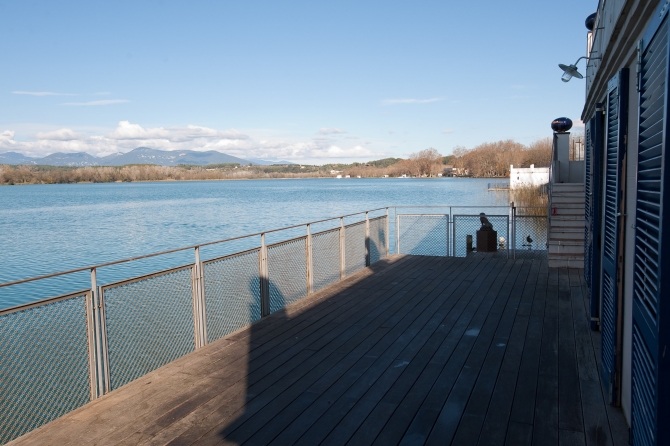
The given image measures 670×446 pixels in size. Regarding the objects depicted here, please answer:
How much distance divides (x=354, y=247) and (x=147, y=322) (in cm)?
499

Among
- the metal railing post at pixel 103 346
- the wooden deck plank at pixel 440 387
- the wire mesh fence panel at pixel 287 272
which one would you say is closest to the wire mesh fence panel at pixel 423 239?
the wire mesh fence panel at pixel 287 272

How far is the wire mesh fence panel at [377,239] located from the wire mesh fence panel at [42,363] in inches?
262

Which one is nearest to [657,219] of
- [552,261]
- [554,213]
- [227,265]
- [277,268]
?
[227,265]

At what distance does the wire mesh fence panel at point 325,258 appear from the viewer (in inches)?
315

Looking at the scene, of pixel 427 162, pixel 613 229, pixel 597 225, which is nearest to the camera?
pixel 613 229

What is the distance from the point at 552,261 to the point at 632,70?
6.73m

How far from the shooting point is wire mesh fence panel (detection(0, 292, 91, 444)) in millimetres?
3764

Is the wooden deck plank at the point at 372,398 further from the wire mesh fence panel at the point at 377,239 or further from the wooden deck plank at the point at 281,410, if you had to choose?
the wire mesh fence panel at the point at 377,239

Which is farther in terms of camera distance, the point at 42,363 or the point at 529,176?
the point at 529,176

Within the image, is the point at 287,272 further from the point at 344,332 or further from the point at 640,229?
the point at 640,229

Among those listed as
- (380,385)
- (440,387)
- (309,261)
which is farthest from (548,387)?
(309,261)

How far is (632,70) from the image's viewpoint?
3.49 metres

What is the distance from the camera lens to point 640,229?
2592 mm

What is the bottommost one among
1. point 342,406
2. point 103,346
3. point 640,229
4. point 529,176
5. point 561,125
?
point 342,406
